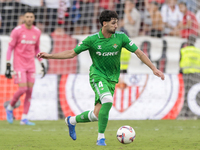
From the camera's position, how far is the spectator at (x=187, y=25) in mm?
10164

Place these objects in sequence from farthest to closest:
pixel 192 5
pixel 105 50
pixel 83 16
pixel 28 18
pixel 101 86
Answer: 1. pixel 83 16
2. pixel 192 5
3. pixel 28 18
4. pixel 105 50
5. pixel 101 86

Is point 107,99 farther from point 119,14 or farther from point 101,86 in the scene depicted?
point 119,14

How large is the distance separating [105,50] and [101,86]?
0.51 metres

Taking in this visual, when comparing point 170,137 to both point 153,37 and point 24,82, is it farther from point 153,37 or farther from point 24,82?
point 153,37

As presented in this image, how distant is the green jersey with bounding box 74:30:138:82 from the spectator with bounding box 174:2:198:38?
208 inches

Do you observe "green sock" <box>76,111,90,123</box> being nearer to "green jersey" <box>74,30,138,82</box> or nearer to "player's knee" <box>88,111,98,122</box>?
"player's knee" <box>88,111,98,122</box>

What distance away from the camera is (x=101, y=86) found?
16.4 ft

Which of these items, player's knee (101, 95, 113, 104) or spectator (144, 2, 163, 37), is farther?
spectator (144, 2, 163, 37)

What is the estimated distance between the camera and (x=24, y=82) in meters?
8.01

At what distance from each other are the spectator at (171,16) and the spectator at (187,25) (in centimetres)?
13

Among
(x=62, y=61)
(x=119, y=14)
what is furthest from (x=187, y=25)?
(x=62, y=61)

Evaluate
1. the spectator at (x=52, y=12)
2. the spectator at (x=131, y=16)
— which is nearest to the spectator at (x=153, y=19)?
the spectator at (x=131, y=16)

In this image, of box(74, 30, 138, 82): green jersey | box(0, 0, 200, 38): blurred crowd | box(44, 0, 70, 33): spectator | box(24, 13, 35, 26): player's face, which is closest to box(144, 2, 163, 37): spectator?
box(0, 0, 200, 38): blurred crowd

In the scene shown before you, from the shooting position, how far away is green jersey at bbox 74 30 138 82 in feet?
16.9
